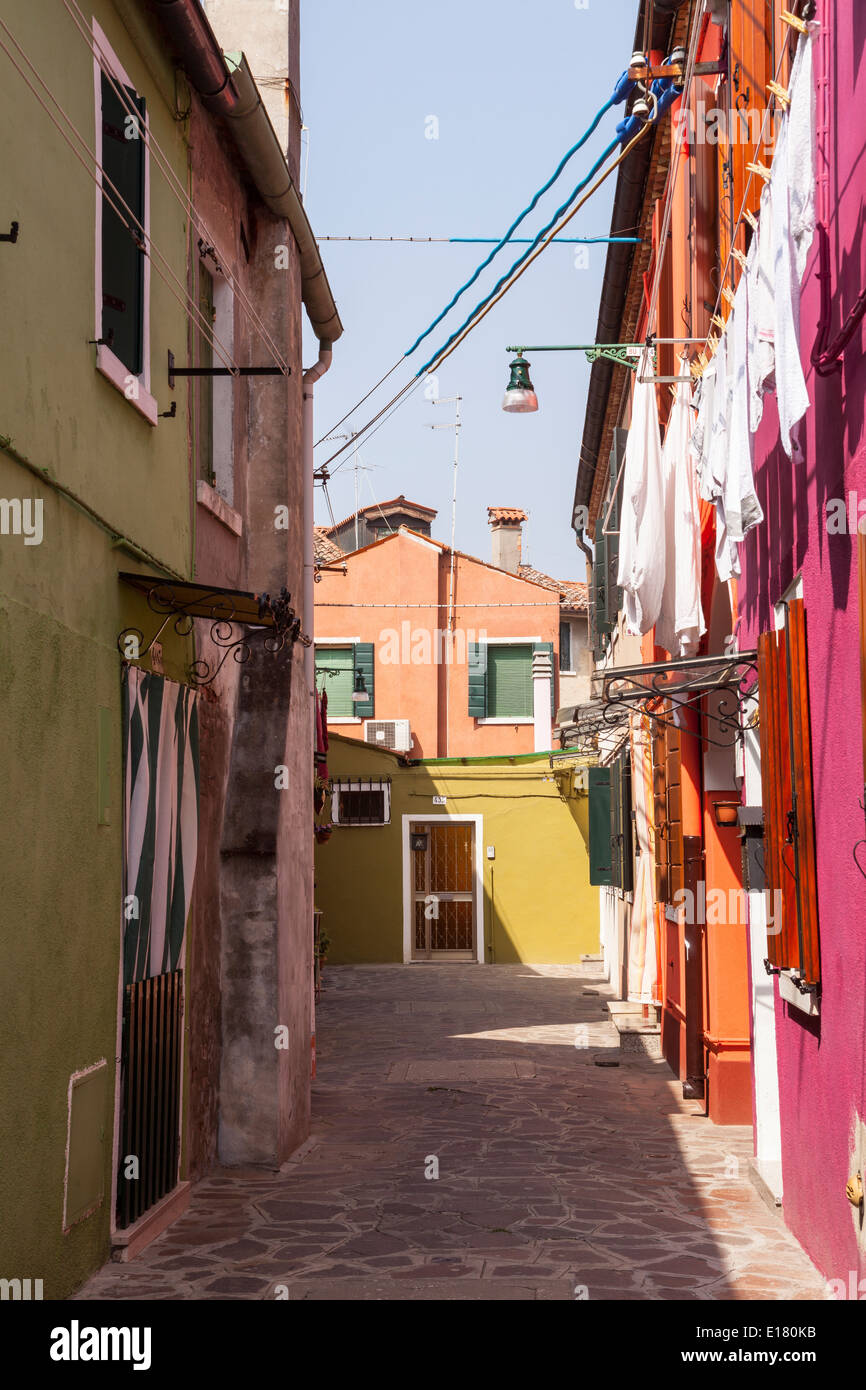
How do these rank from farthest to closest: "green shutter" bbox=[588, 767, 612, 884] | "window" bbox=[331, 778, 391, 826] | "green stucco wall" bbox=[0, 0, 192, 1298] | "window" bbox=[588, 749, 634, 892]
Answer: "window" bbox=[331, 778, 391, 826], "green shutter" bbox=[588, 767, 612, 884], "window" bbox=[588, 749, 634, 892], "green stucco wall" bbox=[0, 0, 192, 1298]

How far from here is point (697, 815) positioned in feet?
37.6

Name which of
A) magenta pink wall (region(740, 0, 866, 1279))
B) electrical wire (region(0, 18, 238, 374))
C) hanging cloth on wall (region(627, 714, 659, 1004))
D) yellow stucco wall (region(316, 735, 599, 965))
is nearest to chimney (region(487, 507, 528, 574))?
yellow stucco wall (region(316, 735, 599, 965))

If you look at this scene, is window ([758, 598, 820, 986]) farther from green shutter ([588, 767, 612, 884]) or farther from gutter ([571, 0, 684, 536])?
green shutter ([588, 767, 612, 884])

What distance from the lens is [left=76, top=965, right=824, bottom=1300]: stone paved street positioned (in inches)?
260

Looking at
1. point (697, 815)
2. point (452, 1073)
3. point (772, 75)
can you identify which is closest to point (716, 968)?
point (697, 815)

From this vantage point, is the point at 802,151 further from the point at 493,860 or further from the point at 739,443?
the point at 493,860

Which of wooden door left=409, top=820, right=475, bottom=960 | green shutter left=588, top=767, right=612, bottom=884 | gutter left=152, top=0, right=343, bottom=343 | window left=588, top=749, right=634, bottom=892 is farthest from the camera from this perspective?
wooden door left=409, top=820, right=475, bottom=960

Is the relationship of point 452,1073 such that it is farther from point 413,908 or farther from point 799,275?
point 413,908

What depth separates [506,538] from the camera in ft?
113

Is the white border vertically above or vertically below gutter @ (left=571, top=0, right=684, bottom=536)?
below

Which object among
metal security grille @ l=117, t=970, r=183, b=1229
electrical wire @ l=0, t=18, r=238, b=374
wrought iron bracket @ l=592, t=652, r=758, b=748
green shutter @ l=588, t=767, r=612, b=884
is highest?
electrical wire @ l=0, t=18, r=238, b=374

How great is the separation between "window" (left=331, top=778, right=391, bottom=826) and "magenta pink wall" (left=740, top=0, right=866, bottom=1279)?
759 inches

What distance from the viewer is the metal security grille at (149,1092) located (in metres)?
6.98

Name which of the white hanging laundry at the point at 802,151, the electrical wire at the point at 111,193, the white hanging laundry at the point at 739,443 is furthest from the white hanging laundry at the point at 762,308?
the electrical wire at the point at 111,193
